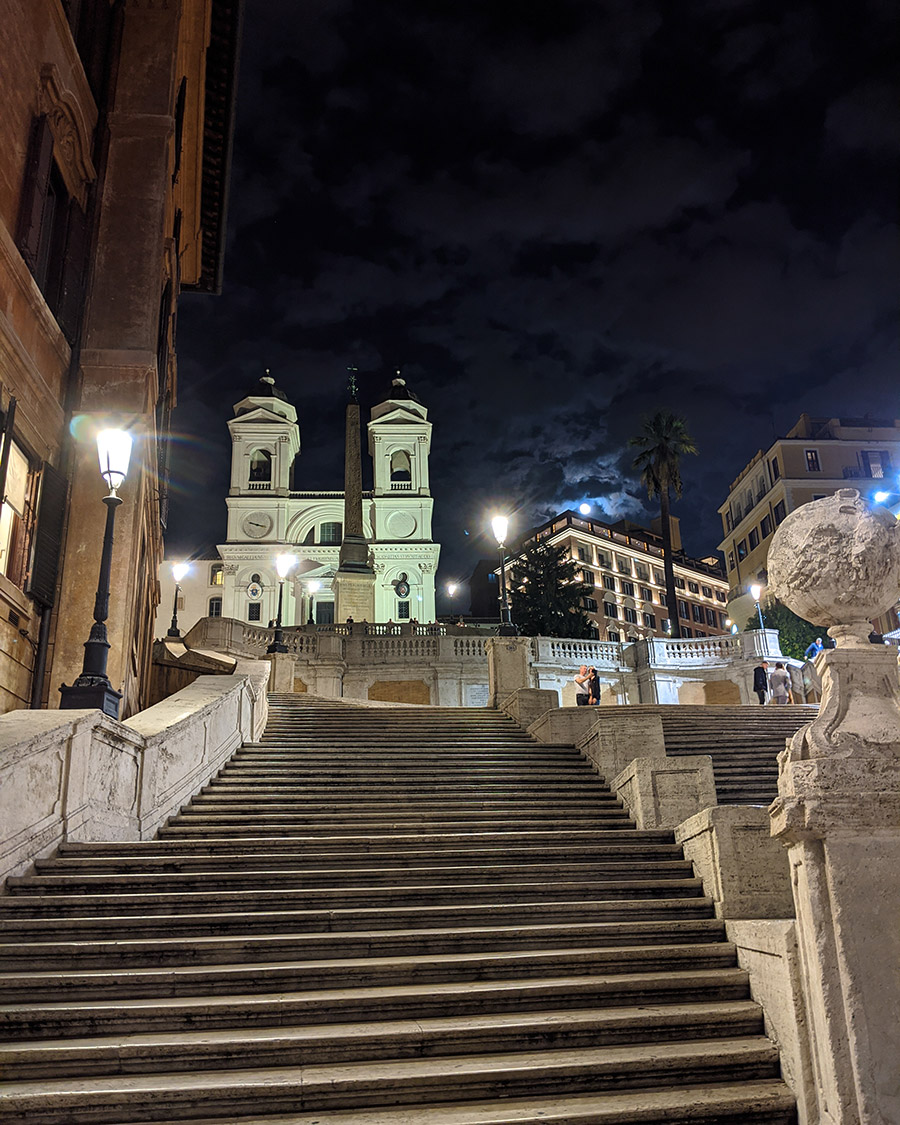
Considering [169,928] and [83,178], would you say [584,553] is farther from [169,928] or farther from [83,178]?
[169,928]

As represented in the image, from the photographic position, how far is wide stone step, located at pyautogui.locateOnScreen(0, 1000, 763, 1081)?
476cm

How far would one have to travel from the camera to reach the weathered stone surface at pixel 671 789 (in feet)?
29.7

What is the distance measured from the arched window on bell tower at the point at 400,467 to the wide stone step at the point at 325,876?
68420mm

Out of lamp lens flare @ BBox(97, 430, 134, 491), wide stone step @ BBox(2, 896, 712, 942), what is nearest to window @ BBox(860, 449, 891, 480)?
lamp lens flare @ BBox(97, 430, 134, 491)

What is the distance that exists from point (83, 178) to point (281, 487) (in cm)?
5994

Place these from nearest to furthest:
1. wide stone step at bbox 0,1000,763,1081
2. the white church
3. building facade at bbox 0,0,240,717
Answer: wide stone step at bbox 0,1000,763,1081
building facade at bbox 0,0,240,717
the white church

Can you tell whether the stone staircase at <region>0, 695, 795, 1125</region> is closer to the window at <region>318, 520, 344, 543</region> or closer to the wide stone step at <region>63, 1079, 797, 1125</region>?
the wide stone step at <region>63, 1079, 797, 1125</region>

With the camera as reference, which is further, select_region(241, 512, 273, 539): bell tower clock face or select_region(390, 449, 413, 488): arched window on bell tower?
select_region(390, 449, 413, 488): arched window on bell tower

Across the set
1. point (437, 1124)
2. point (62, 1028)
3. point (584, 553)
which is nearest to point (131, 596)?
point (62, 1028)

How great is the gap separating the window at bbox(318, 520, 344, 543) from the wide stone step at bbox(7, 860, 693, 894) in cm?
6740

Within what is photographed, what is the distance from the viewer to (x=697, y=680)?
32.2m

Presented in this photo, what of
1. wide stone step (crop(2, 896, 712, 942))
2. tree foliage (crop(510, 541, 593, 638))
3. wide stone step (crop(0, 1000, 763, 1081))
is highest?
tree foliage (crop(510, 541, 593, 638))

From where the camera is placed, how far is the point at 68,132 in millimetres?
13820

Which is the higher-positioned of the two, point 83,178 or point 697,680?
point 83,178
